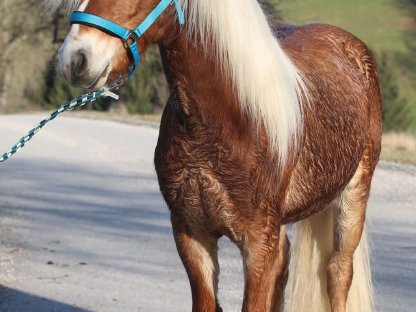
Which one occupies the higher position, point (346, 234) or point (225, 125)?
point (225, 125)

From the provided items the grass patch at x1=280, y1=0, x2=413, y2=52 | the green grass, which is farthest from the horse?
the grass patch at x1=280, y1=0, x2=413, y2=52

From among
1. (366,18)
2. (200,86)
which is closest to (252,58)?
(200,86)

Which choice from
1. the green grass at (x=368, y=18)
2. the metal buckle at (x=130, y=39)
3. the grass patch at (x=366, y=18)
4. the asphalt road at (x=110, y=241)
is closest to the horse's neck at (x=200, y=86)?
the metal buckle at (x=130, y=39)

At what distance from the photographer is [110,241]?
8992 millimetres

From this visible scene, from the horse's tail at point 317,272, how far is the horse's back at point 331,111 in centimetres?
46

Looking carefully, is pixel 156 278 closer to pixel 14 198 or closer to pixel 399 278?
pixel 399 278

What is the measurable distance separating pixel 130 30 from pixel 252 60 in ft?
1.87

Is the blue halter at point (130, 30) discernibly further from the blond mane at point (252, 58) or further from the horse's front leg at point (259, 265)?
the horse's front leg at point (259, 265)

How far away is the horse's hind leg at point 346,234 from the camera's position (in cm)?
563

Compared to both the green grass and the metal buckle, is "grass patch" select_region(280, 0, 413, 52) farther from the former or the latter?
the metal buckle

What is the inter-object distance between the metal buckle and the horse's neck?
0.82 feet

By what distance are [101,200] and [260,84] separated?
25.3 feet

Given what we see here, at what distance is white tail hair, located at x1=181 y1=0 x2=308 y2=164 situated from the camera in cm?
400

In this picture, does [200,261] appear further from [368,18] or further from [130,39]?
[368,18]
